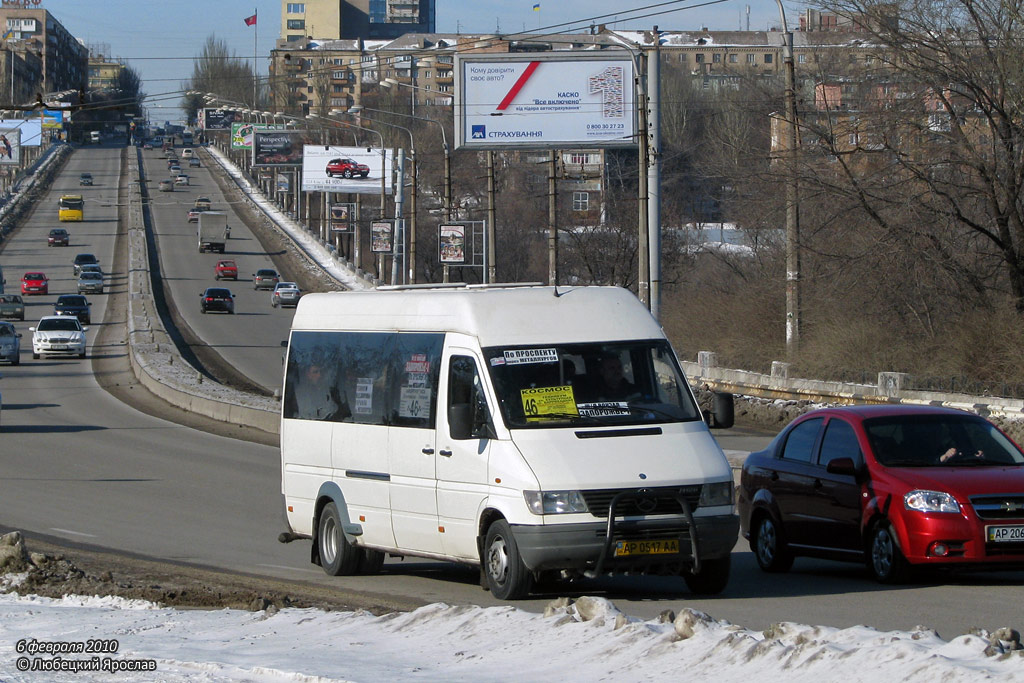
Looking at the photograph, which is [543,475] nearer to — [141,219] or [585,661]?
[585,661]

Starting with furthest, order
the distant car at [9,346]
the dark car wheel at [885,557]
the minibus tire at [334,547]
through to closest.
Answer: the distant car at [9,346]
the minibus tire at [334,547]
the dark car wheel at [885,557]

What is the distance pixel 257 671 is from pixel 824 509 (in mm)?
5937

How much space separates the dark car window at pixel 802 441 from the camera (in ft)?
38.8

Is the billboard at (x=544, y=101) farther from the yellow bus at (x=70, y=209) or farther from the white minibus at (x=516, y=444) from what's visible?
the yellow bus at (x=70, y=209)

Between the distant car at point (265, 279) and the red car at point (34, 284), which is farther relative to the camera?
the distant car at point (265, 279)

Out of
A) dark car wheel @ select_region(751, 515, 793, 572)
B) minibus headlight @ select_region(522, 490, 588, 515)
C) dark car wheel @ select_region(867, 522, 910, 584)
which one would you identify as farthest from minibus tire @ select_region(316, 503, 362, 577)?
dark car wheel @ select_region(867, 522, 910, 584)

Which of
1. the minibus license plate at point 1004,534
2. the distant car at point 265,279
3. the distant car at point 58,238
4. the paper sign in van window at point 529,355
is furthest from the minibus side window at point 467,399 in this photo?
the distant car at point 58,238

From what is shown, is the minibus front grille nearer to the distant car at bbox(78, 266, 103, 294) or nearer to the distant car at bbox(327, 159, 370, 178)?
the distant car at bbox(78, 266, 103, 294)

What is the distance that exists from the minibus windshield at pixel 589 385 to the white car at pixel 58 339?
145 feet

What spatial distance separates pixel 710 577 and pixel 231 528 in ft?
22.5

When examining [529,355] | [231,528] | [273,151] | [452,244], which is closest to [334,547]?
[529,355]

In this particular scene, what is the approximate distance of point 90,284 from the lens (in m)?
78.8

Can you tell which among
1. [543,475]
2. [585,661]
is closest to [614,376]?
[543,475]

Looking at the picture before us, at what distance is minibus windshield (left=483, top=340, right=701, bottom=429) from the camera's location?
10.0m
